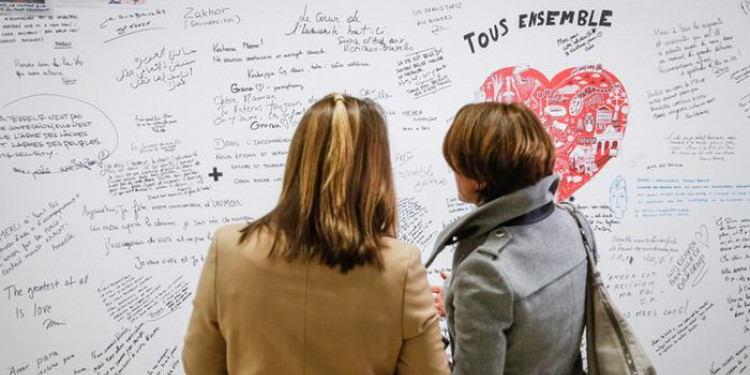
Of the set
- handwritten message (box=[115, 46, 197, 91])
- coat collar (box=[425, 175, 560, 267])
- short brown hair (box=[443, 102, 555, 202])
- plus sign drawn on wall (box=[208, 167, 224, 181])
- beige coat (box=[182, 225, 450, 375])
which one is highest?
handwritten message (box=[115, 46, 197, 91])

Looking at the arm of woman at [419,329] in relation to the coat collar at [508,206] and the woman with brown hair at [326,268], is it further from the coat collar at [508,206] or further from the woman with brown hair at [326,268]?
the coat collar at [508,206]

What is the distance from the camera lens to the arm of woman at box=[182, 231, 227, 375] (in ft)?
2.96

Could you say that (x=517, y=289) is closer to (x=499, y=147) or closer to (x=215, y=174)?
(x=499, y=147)

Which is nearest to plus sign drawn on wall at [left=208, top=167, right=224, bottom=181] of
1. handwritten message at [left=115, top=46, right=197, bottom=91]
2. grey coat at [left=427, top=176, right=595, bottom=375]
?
handwritten message at [left=115, top=46, right=197, bottom=91]

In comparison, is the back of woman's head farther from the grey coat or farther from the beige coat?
the grey coat

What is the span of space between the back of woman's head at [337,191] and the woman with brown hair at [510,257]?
0.22m

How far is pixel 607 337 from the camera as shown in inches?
44.0

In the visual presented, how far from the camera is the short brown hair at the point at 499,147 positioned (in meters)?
1.01

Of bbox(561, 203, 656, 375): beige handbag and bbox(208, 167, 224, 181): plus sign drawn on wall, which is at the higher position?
bbox(208, 167, 224, 181): plus sign drawn on wall

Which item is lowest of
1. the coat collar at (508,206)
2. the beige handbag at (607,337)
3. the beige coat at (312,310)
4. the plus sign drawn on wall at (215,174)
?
the beige handbag at (607,337)

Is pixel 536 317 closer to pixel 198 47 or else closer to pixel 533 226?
pixel 533 226

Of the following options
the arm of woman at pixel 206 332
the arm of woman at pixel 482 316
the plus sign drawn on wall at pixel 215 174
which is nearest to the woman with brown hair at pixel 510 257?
the arm of woman at pixel 482 316

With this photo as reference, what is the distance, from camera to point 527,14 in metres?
1.84

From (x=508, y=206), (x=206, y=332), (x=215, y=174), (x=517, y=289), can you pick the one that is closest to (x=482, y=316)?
(x=517, y=289)
